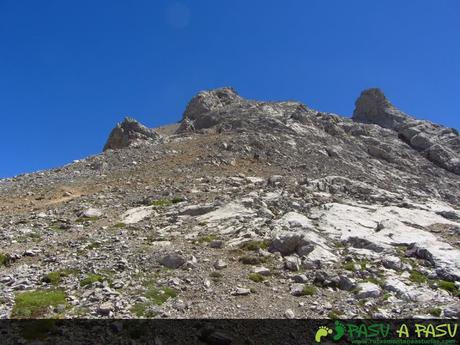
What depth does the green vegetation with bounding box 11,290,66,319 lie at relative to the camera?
15570mm

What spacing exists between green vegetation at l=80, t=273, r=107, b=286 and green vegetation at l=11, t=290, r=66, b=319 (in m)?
1.07

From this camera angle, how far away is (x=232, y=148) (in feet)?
170

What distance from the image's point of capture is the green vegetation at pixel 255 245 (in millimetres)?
24031

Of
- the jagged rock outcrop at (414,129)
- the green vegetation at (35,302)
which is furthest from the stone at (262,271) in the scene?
the jagged rock outcrop at (414,129)

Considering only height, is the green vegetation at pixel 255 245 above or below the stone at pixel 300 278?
above

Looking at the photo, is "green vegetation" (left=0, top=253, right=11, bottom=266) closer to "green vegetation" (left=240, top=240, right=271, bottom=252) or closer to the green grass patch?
the green grass patch

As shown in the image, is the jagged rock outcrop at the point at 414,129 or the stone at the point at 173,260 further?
the jagged rock outcrop at the point at 414,129

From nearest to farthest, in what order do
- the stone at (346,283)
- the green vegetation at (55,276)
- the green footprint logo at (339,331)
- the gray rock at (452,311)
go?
the green footprint logo at (339,331) < the gray rock at (452,311) < the green vegetation at (55,276) < the stone at (346,283)

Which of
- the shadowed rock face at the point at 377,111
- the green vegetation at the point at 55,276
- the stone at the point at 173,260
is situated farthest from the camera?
the shadowed rock face at the point at 377,111

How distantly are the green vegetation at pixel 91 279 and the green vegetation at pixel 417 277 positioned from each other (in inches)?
575

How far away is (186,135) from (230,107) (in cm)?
1788

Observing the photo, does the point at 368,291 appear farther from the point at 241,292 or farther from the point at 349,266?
the point at 241,292

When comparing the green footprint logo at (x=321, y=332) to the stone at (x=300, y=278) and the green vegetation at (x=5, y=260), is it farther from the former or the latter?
the green vegetation at (x=5, y=260)

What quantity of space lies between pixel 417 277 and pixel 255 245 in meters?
8.38
